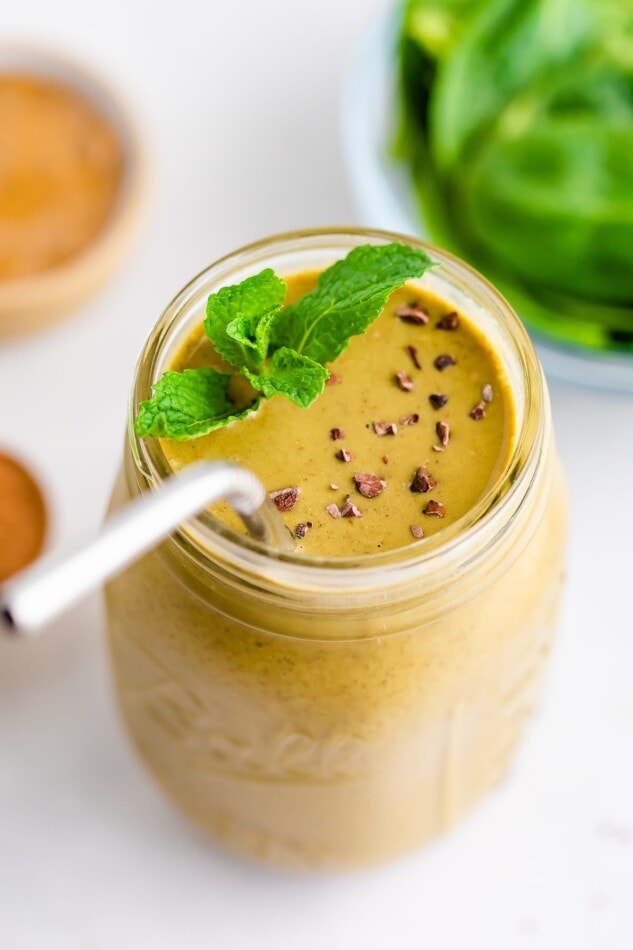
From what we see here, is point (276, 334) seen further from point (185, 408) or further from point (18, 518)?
point (18, 518)

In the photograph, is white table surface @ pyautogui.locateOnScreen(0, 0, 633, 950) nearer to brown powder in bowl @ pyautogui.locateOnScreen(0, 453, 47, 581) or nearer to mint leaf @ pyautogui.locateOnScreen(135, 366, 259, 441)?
brown powder in bowl @ pyautogui.locateOnScreen(0, 453, 47, 581)

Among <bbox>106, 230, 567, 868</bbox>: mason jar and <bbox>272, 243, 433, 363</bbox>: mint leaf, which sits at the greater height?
<bbox>272, 243, 433, 363</bbox>: mint leaf

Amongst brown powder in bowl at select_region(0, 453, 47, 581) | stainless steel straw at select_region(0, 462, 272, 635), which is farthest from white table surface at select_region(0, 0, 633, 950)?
stainless steel straw at select_region(0, 462, 272, 635)

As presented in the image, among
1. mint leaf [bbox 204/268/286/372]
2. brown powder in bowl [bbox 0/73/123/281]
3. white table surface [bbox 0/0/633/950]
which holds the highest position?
brown powder in bowl [bbox 0/73/123/281]

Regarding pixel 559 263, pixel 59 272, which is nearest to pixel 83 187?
pixel 59 272

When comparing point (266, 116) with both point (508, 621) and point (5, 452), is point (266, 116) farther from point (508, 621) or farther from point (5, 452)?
point (508, 621)

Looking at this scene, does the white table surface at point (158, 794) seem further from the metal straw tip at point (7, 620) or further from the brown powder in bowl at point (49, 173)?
the metal straw tip at point (7, 620)

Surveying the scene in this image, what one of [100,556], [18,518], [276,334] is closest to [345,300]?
[276,334]
